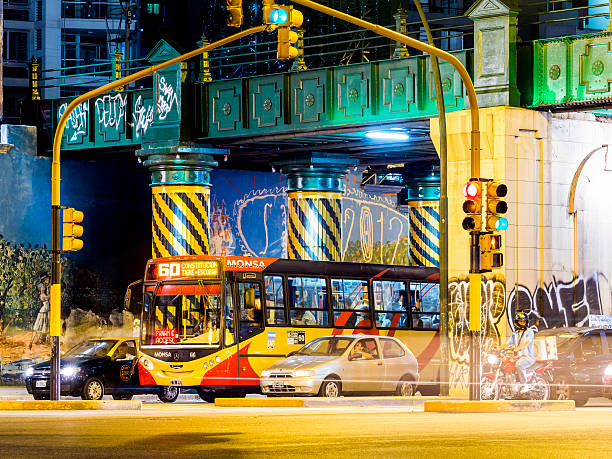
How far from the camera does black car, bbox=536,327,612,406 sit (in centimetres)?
2850

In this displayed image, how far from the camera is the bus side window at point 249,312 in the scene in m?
31.4

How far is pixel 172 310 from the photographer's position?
105 feet

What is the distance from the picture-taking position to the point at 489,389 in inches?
1128

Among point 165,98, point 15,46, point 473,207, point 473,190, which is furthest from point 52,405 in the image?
point 15,46

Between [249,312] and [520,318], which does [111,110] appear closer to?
[249,312]

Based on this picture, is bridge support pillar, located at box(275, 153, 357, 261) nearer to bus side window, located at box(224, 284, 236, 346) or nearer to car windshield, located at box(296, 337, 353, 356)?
bus side window, located at box(224, 284, 236, 346)

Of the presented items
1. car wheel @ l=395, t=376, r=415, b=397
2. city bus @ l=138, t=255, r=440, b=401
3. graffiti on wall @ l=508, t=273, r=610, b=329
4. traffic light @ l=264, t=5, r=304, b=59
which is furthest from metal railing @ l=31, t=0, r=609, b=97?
car wheel @ l=395, t=376, r=415, b=397

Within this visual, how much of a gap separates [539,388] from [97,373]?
946 cm

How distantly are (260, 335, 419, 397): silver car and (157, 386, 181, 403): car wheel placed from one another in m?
3.66

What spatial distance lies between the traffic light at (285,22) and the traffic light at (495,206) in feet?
14.4

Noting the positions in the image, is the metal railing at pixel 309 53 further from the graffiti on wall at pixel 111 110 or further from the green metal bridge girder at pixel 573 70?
the graffiti on wall at pixel 111 110

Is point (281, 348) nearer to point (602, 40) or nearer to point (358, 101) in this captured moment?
point (358, 101)

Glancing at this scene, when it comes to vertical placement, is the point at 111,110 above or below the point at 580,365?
above

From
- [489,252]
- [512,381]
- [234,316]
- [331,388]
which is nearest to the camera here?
[489,252]
